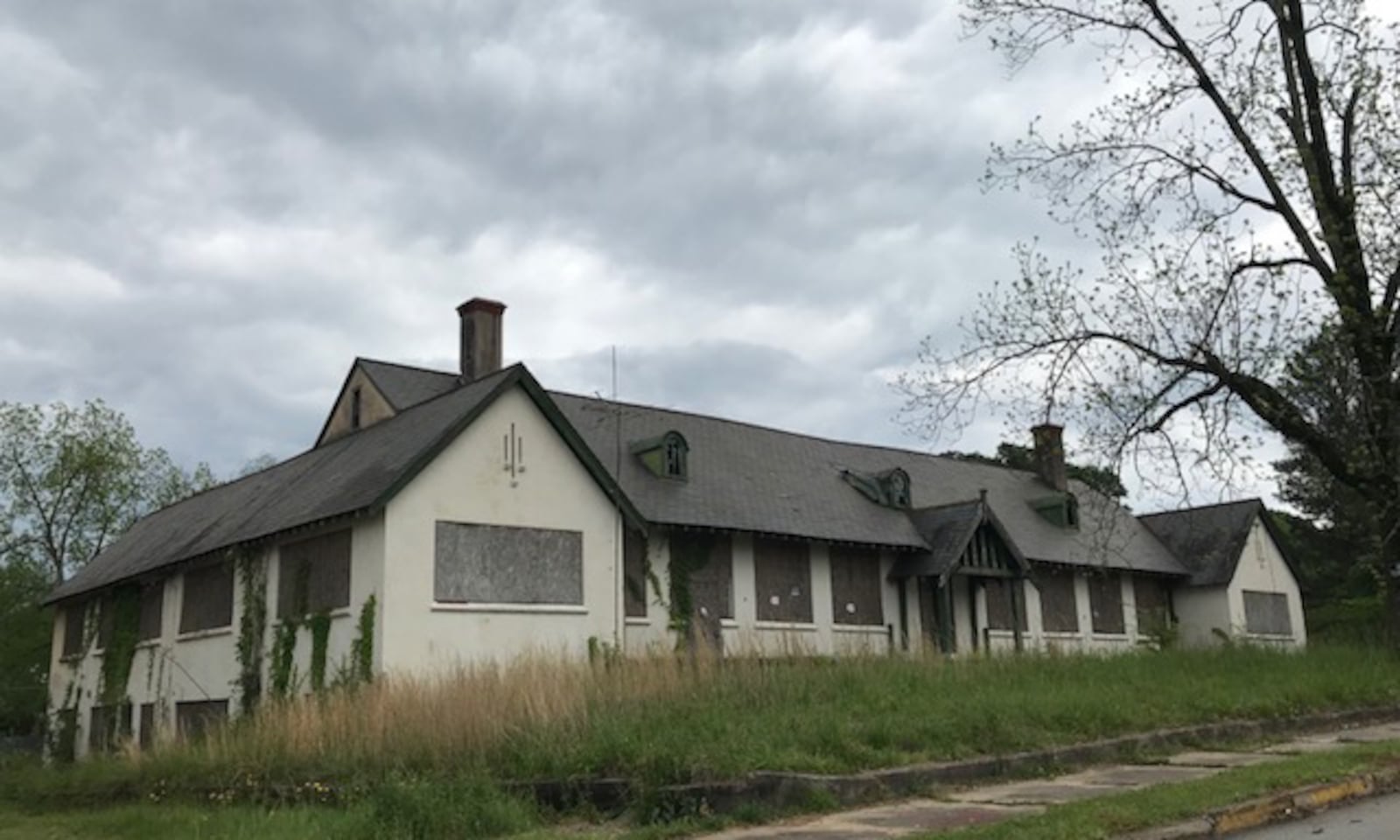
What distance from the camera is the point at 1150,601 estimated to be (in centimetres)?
3953

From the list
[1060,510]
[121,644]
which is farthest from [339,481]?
[1060,510]

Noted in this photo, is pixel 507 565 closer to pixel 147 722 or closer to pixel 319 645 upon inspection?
pixel 319 645

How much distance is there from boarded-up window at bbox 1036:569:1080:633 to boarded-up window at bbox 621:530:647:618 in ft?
44.6

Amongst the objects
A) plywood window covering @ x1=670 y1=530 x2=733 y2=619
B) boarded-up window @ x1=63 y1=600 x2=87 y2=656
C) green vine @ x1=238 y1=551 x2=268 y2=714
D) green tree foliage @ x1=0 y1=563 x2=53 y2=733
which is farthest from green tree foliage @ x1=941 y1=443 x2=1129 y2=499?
green tree foliage @ x1=0 y1=563 x2=53 y2=733

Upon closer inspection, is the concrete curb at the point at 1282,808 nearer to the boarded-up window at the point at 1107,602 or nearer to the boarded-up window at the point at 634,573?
the boarded-up window at the point at 634,573

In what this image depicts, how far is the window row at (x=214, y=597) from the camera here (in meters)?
22.9

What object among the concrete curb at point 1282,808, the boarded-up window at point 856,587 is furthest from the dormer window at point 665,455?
the concrete curb at point 1282,808

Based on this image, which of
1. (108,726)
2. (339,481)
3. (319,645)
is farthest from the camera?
(108,726)

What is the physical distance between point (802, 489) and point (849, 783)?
20843 mm

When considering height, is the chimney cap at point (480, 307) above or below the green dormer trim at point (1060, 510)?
above

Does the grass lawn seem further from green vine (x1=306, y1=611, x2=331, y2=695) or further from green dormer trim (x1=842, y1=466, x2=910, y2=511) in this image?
green dormer trim (x1=842, y1=466, x2=910, y2=511)

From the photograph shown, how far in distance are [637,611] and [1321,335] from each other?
13.6 m

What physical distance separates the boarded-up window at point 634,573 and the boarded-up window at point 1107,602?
16582 mm

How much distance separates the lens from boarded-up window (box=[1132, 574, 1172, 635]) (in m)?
38.2
